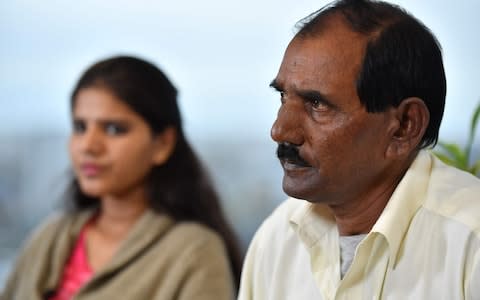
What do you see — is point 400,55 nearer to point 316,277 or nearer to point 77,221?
point 316,277

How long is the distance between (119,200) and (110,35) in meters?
0.80

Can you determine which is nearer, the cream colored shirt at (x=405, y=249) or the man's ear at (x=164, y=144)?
the cream colored shirt at (x=405, y=249)

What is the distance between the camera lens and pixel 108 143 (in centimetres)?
214

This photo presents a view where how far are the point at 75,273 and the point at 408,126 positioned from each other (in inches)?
49.0

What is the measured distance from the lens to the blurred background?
230 cm

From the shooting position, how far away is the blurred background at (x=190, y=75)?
7.54 feet

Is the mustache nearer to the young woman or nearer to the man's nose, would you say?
the man's nose

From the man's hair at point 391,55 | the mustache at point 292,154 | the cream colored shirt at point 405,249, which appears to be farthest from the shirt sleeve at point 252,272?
the man's hair at point 391,55

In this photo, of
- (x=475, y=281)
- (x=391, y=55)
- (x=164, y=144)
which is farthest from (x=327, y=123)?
(x=164, y=144)

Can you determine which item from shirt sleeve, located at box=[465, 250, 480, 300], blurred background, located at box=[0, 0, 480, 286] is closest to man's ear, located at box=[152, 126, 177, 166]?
blurred background, located at box=[0, 0, 480, 286]

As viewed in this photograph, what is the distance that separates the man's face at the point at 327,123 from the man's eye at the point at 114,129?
38.2 inches

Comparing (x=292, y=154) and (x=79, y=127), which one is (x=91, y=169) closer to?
(x=79, y=127)

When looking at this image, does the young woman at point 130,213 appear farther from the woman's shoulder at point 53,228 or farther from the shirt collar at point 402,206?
the shirt collar at point 402,206

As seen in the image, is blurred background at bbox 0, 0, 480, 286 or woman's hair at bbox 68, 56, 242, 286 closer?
woman's hair at bbox 68, 56, 242, 286
